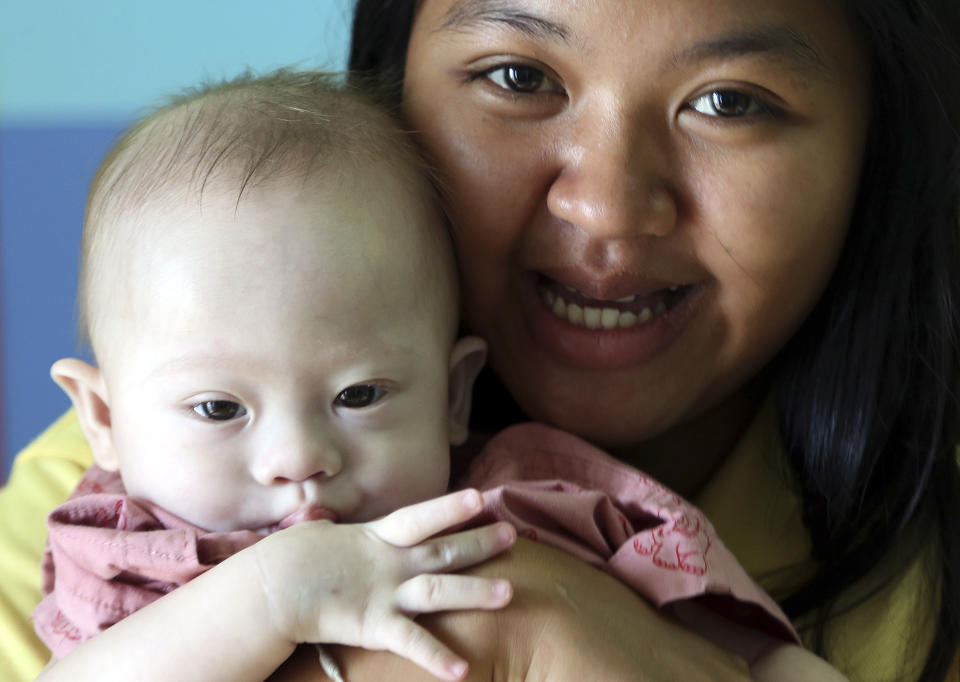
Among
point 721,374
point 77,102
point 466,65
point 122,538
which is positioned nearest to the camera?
point 122,538

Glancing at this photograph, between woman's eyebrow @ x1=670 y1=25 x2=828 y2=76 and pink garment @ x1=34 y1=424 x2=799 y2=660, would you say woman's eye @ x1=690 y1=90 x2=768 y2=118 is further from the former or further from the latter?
pink garment @ x1=34 y1=424 x2=799 y2=660

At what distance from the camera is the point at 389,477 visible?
1.05 meters

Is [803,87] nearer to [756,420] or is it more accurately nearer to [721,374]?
[721,374]

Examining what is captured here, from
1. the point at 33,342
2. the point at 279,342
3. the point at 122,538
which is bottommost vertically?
the point at 33,342

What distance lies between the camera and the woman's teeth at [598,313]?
1284 millimetres

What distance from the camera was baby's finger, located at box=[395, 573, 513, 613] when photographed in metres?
0.90

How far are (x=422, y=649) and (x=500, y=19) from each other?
2.16 feet

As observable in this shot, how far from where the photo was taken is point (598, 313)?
1.28m

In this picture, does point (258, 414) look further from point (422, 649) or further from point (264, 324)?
point (422, 649)

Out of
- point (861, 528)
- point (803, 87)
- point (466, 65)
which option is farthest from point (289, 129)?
point (861, 528)

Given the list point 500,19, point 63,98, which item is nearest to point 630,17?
point 500,19

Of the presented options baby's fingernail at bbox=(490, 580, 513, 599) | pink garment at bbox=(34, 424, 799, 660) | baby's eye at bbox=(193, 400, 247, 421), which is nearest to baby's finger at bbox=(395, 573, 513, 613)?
baby's fingernail at bbox=(490, 580, 513, 599)

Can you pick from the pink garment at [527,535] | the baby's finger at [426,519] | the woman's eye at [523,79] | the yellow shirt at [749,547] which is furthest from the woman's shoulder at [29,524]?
the woman's eye at [523,79]

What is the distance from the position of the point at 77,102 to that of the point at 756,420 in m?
2.19
